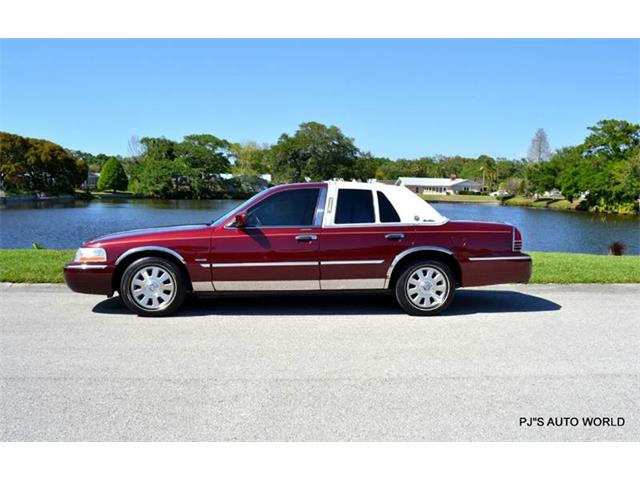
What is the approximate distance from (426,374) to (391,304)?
115 inches

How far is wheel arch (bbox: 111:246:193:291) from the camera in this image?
6.49 meters

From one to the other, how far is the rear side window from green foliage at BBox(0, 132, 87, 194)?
288ft

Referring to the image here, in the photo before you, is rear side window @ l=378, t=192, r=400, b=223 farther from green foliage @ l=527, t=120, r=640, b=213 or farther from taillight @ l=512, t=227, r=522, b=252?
green foliage @ l=527, t=120, r=640, b=213

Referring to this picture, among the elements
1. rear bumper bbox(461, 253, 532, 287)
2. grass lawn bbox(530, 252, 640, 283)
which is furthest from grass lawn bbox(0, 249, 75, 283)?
grass lawn bbox(530, 252, 640, 283)

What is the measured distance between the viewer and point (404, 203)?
689 centimetres

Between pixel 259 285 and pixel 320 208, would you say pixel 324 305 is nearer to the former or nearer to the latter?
pixel 259 285

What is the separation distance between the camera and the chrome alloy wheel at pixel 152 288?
6469mm

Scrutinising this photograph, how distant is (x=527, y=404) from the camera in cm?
387

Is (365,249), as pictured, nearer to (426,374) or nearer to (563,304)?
(426,374)

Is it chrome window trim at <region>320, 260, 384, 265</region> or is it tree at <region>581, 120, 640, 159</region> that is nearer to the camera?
chrome window trim at <region>320, 260, 384, 265</region>

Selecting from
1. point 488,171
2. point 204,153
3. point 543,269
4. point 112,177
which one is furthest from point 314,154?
point 543,269

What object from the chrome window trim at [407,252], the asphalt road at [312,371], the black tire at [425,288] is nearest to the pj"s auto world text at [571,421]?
the asphalt road at [312,371]

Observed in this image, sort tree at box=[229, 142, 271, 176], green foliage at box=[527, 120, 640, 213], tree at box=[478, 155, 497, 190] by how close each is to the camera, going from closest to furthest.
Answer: green foliage at box=[527, 120, 640, 213], tree at box=[229, 142, 271, 176], tree at box=[478, 155, 497, 190]

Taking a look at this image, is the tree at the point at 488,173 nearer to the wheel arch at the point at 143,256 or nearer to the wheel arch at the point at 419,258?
the wheel arch at the point at 419,258
